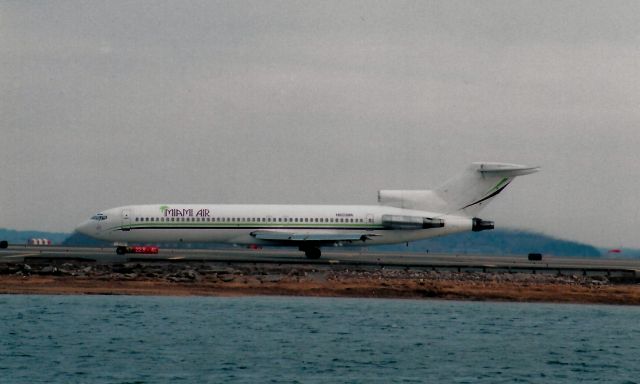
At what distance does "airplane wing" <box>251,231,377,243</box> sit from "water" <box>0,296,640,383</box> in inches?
779

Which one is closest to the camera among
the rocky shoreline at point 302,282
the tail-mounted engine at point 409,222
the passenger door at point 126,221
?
the rocky shoreline at point 302,282

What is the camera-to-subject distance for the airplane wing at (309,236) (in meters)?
75.1

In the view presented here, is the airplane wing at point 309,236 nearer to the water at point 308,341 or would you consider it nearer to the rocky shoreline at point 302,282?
the rocky shoreline at point 302,282

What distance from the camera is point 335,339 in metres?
42.1

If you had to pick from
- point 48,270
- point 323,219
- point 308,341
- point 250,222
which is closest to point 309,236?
point 323,219

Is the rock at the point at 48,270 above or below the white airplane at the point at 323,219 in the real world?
below

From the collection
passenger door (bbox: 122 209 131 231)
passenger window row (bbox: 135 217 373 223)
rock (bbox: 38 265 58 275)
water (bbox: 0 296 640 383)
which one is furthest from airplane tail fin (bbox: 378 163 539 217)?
rock (bbox: 38 265 58 275)

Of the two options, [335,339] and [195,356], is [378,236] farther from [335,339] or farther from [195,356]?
[195,356]

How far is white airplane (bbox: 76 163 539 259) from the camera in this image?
76562 millimetres

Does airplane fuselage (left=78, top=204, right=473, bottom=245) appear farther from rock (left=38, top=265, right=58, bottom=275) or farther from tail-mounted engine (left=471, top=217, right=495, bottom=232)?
rock (left=38, top=265, right=58, bottom=275)

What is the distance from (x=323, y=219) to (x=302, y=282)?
1774 centimetres

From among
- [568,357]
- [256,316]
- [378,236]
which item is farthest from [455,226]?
[568,357]

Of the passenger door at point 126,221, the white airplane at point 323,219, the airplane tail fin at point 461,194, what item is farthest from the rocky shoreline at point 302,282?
the airplane tail fin at point 461,194

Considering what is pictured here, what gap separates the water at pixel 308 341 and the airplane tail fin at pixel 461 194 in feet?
79.1
